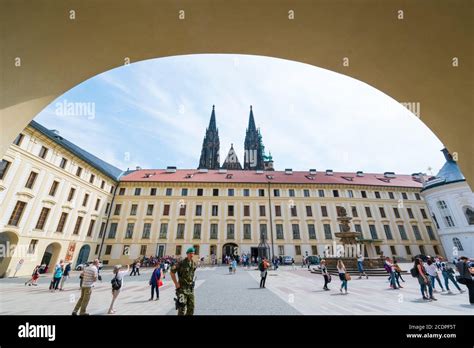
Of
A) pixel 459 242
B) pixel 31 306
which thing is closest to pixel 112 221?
pixel 31 306

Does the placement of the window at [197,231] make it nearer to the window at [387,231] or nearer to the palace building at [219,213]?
the palace building at [219,213]

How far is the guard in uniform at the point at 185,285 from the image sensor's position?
14.4ft

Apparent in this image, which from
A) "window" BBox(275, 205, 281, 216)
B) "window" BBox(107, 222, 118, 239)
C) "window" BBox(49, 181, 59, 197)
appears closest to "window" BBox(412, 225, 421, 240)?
"window" BBox(275, 205, 281, 216)

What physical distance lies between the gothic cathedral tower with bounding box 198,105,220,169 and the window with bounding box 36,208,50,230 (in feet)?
139

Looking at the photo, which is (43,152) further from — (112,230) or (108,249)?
(108,249)

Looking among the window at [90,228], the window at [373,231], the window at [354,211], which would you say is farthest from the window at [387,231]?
the window at [90,228]

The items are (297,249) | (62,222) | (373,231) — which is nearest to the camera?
(62,222)

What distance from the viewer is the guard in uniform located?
4375 millimetres

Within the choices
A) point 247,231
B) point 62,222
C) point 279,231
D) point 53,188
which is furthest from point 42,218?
point 279,231

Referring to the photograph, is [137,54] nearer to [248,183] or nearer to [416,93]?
[416,93]

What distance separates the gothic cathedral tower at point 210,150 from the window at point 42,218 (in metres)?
42.3

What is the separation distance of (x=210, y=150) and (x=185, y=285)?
6631 centimetres

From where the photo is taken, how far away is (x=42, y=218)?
74.8 feet
